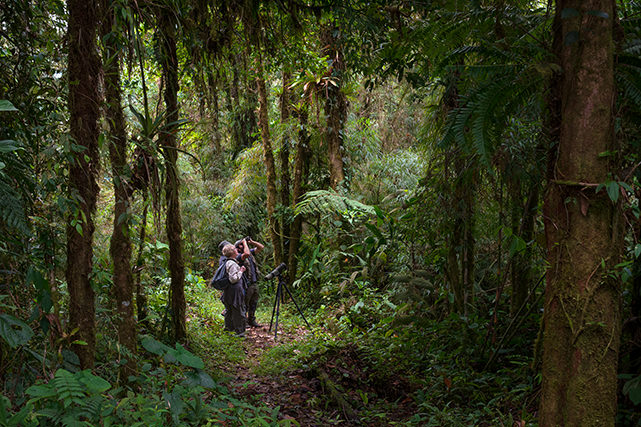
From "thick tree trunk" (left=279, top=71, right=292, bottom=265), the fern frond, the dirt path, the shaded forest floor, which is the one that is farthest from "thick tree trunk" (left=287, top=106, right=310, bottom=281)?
the shaded forest floor

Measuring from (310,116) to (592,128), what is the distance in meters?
8.13

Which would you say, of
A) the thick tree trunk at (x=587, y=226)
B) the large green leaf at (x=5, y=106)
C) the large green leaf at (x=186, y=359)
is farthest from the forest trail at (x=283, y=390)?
the large green leaf at (x=5, y=106)

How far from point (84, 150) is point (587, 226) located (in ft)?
9.42

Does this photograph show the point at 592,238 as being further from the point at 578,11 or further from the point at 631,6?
the point at 631,6

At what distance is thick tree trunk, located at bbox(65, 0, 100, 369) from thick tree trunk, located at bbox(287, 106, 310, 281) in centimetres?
720

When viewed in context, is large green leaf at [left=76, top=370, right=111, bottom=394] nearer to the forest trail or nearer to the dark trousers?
the forest trail

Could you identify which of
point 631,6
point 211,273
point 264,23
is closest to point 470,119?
point 631,6

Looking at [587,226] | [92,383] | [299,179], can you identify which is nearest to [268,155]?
[299,179]

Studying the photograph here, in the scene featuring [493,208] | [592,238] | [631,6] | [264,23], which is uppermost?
[264,23]

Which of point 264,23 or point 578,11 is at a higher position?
point 264,23

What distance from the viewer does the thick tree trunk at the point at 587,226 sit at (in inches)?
92.7

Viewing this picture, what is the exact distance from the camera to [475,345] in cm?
504

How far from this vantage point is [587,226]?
2.40m

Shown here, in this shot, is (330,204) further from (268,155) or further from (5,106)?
(5,106)
